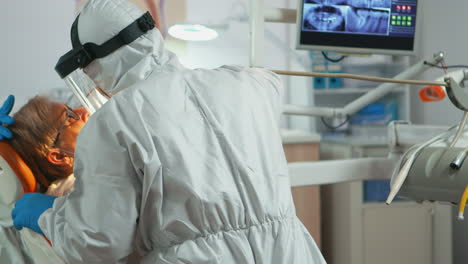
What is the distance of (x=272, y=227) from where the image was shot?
3.67ft

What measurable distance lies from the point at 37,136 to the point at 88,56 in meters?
0.48

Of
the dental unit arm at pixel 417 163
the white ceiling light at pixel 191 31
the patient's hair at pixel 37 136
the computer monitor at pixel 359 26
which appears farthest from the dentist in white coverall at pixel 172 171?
the white ceiling light at pixel 191 31

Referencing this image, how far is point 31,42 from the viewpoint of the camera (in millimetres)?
2670

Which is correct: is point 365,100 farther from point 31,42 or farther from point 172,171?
point 31,42

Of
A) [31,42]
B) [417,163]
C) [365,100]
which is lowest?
[417,163]

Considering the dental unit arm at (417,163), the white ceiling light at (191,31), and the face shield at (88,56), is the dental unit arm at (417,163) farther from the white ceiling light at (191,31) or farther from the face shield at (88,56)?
the white ceiling light at (191,31)

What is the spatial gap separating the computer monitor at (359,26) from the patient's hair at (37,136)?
3.02 ft

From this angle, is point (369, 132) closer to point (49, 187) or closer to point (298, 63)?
point (298, 63)

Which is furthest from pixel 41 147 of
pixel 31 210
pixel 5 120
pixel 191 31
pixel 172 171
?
pixel 191 31

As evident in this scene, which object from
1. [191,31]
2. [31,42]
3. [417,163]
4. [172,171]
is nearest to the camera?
[172,171]

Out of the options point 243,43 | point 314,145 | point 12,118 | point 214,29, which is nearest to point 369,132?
point 314,145

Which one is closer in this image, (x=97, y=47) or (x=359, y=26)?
(x=97, y=47)

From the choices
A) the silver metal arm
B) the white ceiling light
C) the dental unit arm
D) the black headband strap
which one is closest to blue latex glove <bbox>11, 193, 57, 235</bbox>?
the black headband strap

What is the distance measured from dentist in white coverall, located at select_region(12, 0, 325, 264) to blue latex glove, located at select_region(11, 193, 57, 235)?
0.71 ft
